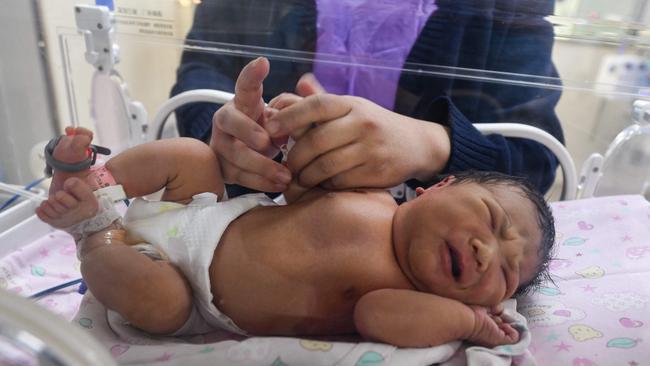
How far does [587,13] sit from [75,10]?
1.29m

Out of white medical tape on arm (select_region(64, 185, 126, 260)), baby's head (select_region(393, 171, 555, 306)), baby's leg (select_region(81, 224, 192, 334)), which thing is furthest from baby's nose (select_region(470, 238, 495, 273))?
white medical tape on arm (select_region(64, 185, 126, 260))

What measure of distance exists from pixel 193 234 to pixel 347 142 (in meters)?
0.25

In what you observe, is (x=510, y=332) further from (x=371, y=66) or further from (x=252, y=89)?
(x=371, y=66)

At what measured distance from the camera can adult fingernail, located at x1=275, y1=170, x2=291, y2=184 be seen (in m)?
0.73

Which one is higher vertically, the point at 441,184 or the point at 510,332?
the point at 441,184

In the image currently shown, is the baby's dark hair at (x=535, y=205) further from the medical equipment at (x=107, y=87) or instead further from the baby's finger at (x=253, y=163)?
the medical equipment at (x=107, y=87)

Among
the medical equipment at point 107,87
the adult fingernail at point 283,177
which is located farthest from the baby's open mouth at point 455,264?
the medical equipment at point 107,87

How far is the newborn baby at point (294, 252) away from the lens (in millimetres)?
649

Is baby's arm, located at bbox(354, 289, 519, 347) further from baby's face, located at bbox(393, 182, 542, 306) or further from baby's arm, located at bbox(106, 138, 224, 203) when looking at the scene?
baby's arm, located at bbox(106, 138, 224, 203)

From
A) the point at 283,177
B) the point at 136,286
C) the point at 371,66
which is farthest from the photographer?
the point at 371,66

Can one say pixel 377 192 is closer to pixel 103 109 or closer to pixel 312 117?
pixel 312 117

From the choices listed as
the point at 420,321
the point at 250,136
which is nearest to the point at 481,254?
the point at 420,321

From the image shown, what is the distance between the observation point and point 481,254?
697mm

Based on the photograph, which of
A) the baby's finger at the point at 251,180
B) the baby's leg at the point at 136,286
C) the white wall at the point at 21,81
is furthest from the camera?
the white wall at the point at 21,81
